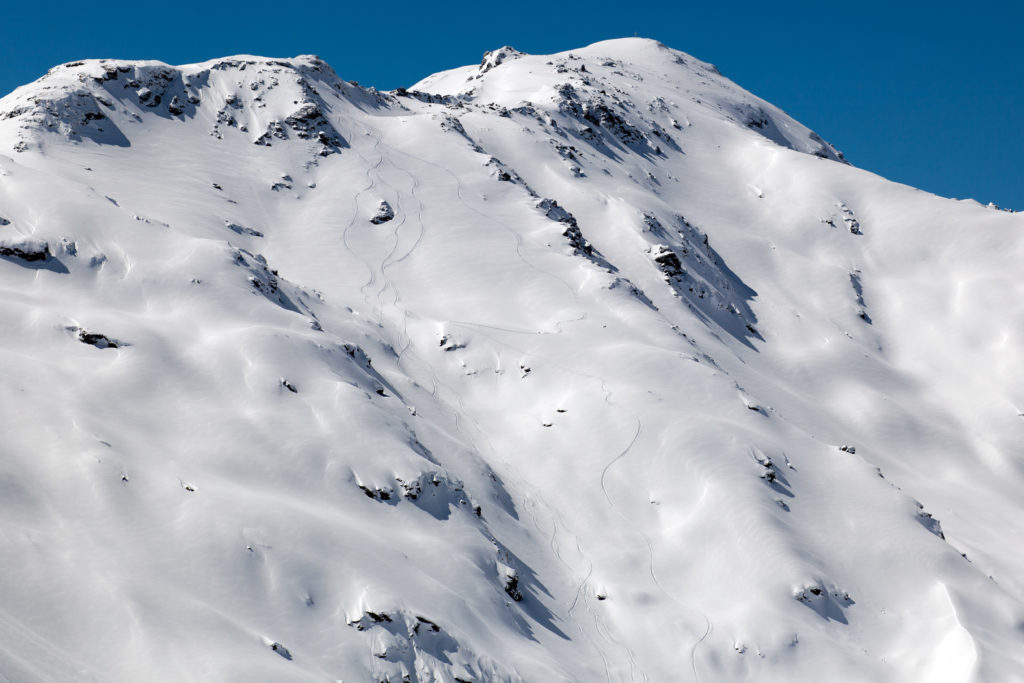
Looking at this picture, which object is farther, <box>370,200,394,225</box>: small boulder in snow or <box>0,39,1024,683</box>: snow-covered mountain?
<box>370,200,394,225</box>: small boulder in snow

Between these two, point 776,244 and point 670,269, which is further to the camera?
point 776,244

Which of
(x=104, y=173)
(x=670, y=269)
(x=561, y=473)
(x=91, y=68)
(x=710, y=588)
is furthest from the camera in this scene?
(x=91, y=68)

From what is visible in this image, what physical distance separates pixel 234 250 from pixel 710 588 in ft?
102

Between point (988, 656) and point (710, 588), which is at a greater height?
point (988, 656)

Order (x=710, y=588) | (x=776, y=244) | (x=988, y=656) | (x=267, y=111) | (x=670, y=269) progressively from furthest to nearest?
(x=776, y=244) → (x=267, y=111) → (x=670, y=269) → (x=710, y=588) → (x=988, y=656)

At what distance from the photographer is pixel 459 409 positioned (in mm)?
42781

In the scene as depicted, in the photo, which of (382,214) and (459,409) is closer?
(459,409)

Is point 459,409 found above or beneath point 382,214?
beneath

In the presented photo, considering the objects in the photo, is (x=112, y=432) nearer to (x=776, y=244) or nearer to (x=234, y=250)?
(x=234, y=250)

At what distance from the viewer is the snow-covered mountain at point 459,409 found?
2480cm

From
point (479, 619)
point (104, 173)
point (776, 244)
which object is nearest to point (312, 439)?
point (479, 619)

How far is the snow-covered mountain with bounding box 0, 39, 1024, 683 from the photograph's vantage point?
24.8m

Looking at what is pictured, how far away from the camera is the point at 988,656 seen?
30.9 metres

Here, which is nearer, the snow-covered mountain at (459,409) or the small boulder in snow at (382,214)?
the snow-covered mountain at (459,409)
